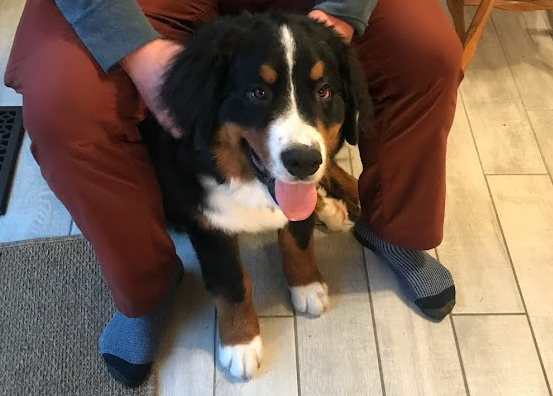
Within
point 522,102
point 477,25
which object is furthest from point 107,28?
point 522,102

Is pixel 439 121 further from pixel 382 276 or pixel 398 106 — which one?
pixel 382 276

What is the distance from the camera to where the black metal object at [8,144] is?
1814 mm

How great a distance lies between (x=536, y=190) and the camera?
5.98ft

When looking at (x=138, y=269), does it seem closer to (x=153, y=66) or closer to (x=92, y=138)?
(x=92, y=138)

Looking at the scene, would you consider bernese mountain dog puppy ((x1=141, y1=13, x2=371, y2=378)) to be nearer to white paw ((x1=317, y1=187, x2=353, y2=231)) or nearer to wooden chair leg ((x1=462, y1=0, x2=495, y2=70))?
white paw ((x1=317, y1=187, x2=353, y2=231))

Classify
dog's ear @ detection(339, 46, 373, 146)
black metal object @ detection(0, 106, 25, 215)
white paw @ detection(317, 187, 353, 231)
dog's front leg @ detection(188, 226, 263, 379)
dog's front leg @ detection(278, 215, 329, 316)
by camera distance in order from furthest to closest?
black metal object @ detection(0, 106, 25, 215), white paw @ detection(317, 187, 353, 231), dog's front leg @ detection(278, 215, 329, 316), dog's front leg @ detection(188, 226, 263, 379), dog's ear @ detection(339, 46, 373, 146)

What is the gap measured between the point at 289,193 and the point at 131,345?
0.53 meters

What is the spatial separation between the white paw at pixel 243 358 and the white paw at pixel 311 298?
151mm

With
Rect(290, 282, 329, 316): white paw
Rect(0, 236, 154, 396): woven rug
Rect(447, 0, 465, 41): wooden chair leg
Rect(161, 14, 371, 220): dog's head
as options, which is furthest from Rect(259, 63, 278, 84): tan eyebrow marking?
Rect(447, 0, 465, 41): wooden chair leg

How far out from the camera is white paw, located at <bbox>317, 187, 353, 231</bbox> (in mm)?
1688

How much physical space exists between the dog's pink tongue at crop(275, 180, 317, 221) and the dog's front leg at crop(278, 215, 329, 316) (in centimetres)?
25

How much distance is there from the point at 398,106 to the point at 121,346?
2.71 ft

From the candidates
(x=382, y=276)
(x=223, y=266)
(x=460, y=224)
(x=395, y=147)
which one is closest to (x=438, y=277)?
(x=382, y=276)

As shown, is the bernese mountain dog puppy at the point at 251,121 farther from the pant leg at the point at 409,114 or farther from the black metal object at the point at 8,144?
the black metal object at the point at 8,144
